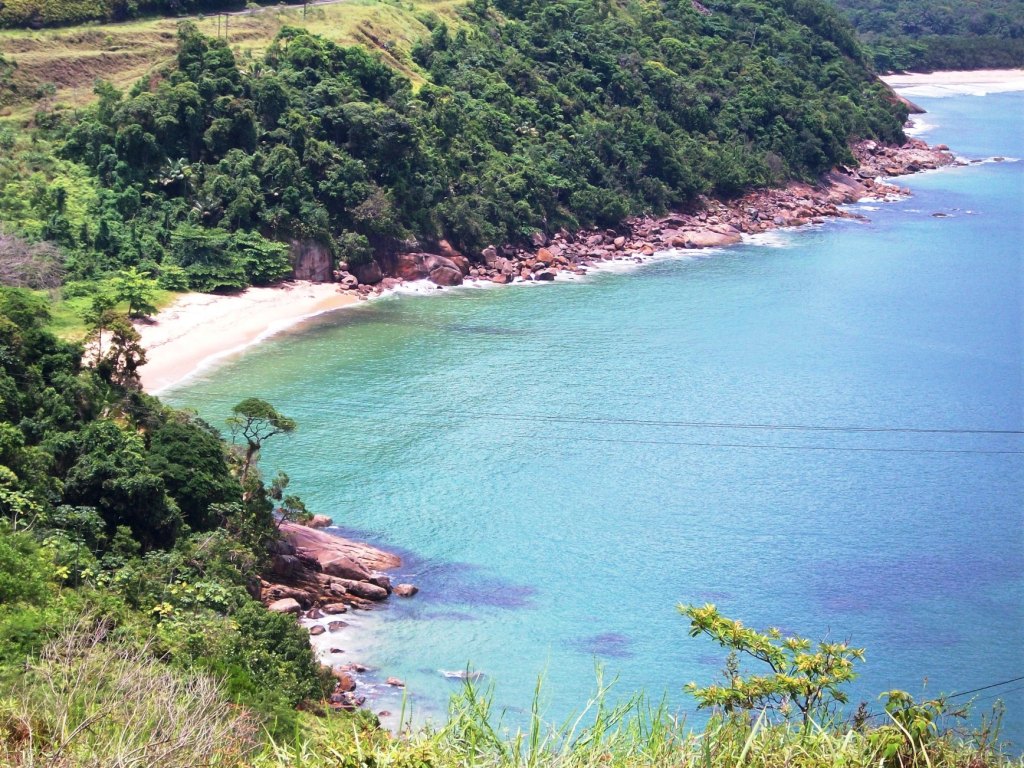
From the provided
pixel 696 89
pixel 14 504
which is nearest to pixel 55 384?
pixel 14 504

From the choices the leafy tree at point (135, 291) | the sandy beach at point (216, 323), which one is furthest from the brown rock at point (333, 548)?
the leafy tree at point (135, 291)

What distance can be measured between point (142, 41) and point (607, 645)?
40265 mm

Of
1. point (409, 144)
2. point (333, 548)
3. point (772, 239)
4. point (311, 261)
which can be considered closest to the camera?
point (333, 548)

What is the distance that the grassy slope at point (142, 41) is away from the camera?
5197cm

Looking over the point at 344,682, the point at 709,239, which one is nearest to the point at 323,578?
the point at 344,682

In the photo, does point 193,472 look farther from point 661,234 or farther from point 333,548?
point 661,234

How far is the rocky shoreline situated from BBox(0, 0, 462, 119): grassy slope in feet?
39.8

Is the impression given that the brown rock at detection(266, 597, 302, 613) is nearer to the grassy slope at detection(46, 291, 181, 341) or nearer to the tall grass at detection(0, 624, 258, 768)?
the tall grass at detection(0, 624, 258, 768)

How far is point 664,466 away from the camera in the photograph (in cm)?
3378

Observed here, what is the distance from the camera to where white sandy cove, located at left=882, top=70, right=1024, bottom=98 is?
105m

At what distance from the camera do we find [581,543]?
2928 centimetres

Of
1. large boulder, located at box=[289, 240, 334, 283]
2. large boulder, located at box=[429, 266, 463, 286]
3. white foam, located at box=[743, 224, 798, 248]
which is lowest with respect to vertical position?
white foam, located at box=[743, 224, 798, 248]

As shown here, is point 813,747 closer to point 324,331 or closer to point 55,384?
point 55,384

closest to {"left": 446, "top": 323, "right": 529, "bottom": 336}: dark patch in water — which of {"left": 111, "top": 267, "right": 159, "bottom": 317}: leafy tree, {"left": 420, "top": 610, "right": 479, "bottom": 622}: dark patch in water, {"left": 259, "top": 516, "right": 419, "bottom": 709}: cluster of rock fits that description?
{"left": 111, "top": 267, "right": 159, "bottom": 317}: leafy tree
